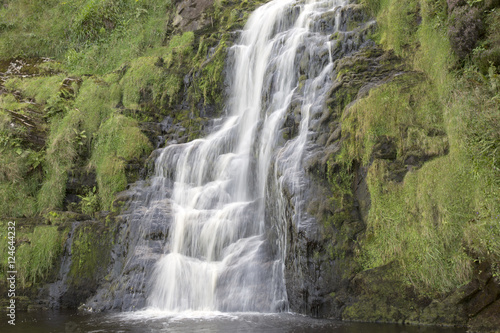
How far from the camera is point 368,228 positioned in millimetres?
8781

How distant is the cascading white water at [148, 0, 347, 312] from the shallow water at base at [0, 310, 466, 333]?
723mm

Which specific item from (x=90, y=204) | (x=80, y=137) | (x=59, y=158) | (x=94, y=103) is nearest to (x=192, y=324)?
(x=90, y=204)

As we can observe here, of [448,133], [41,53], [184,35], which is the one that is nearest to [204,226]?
[448,133]

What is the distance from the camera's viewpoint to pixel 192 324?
839 cm

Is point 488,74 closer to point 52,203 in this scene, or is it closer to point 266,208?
point 266,208

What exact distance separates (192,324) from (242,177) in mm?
5113

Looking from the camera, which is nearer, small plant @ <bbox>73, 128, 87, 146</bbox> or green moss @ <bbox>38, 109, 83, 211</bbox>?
green moss @ <bbox>38, 109, 83, 211</bbox>

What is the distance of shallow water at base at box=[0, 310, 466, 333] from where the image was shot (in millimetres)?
7348

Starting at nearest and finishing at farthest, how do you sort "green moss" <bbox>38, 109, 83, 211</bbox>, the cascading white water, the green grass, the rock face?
the green grass
the cascading white water
"green moss" <bbox>38, 109, 83, 211</bbox>
the rock face

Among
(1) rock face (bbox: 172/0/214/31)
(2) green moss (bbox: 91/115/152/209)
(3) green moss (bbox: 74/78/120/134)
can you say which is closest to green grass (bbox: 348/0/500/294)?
(2) green moss (bbox: 91/115/152/209)

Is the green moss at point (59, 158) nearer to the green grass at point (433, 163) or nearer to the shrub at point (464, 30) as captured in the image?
the green grass at point (433, 163)

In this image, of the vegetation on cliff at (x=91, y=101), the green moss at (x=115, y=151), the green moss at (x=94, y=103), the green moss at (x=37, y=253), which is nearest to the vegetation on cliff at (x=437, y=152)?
the vegetation on cliff at (x=91, y=101)

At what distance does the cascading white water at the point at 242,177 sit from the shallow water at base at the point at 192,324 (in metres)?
0.72

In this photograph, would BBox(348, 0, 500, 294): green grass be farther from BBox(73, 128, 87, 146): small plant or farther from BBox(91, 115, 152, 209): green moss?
BBox(73, 128, 87, 146): small plant
